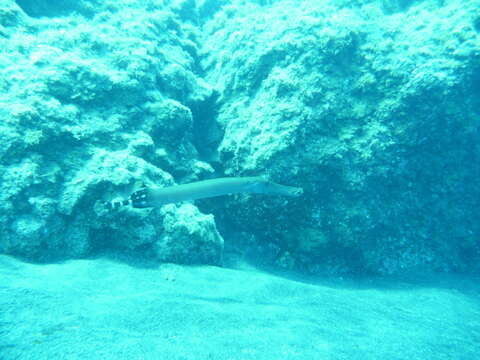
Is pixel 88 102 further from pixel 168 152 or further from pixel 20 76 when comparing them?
pixel 168 152

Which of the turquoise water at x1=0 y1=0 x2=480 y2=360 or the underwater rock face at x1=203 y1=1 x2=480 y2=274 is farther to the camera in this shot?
the underwater rock face at x1=203 y1=1 x2=480 y2=274

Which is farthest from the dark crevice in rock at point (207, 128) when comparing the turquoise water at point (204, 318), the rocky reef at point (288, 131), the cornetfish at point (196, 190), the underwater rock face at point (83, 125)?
the turquoise water at point (204, 318)

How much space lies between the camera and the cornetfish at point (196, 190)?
13.0 ft

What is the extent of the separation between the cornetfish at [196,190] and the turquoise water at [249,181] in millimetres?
26

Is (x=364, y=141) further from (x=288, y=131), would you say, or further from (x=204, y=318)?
(x=204, y=318)

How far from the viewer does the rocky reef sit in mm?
4465

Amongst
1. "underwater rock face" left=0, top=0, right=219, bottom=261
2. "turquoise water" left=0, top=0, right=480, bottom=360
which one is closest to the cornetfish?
"turquoise water" left=0, top=0, right=480, bottom=360

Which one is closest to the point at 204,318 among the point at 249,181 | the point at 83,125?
the point at 249,181

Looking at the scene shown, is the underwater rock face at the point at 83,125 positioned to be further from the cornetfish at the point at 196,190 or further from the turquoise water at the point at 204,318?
the turquoise water at the point at 204,318

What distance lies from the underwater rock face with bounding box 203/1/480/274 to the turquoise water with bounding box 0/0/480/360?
0.12 ft

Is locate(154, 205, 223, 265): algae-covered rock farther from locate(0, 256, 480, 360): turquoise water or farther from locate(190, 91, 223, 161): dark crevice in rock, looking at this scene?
locate(190, 91, 223, 161): dark crevice in rock

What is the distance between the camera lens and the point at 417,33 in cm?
619

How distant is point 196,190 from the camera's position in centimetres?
418

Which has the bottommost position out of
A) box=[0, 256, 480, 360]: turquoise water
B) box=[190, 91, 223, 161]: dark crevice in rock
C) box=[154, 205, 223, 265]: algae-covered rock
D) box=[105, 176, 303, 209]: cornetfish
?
box=[0, 256, 480, 360]: turquoise water
